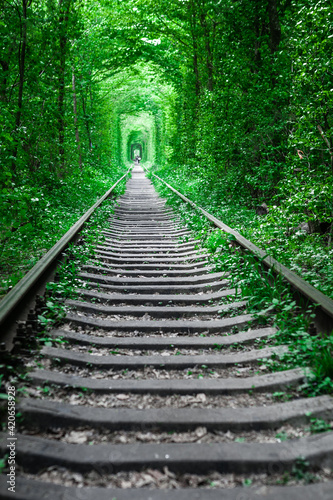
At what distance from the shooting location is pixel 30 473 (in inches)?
72.0

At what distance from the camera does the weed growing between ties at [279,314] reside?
253 cm

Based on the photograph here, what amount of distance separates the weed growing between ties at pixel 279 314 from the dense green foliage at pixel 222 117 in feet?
1.89

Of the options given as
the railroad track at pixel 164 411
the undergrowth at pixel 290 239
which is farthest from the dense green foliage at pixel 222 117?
the railroad track at pixel 164 411

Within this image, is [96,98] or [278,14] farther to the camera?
[96,98]

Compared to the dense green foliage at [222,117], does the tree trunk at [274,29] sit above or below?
above

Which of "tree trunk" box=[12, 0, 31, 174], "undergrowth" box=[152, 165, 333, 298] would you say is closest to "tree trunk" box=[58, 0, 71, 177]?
"tree trunk" box=[12, 0, 31, 174]

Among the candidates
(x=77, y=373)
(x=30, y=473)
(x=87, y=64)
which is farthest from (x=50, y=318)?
(x=87, y=64)

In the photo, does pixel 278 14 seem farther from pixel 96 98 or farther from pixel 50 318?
pixel 96 98

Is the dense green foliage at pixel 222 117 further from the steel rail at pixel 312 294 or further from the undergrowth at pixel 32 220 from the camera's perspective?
the steel rail at pixel 312 294

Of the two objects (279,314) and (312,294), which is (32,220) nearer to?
(279,314)

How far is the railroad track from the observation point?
5.91 feet

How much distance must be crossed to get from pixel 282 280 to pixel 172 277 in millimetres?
1590

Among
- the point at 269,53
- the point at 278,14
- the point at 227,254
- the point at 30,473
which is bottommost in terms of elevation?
the point at 30,473

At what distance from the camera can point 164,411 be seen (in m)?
2.28
